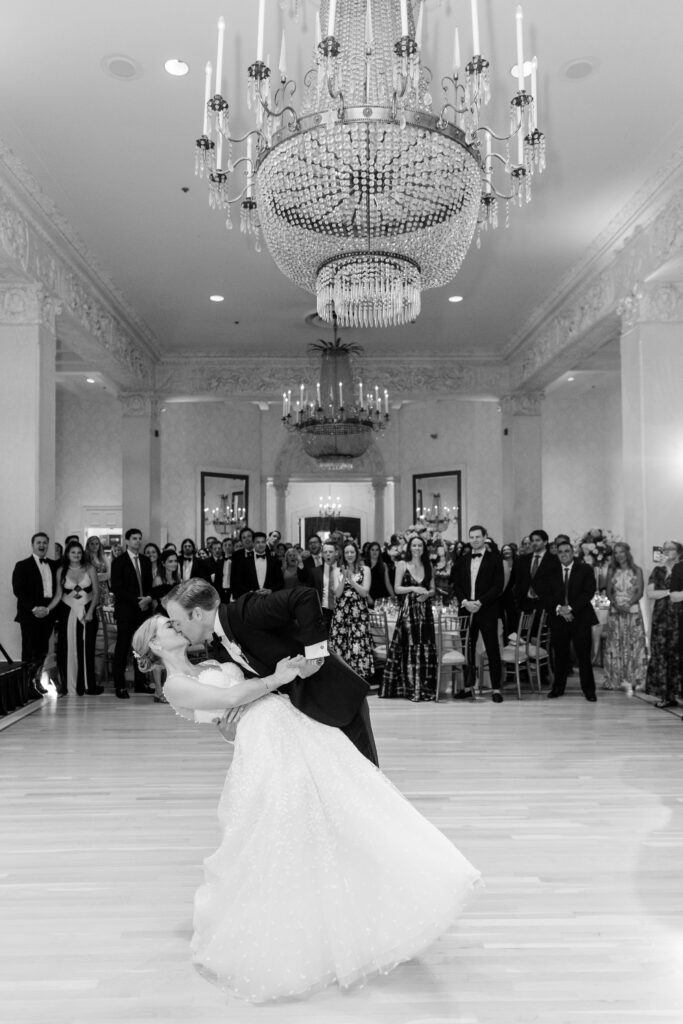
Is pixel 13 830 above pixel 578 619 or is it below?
below

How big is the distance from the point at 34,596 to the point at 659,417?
20.9 ft

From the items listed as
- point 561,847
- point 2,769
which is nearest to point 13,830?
point 2,769

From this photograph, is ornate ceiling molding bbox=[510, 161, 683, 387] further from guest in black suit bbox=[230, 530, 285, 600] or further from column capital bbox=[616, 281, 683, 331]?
guest in black suit bbox=[230, 530, 285, 600]

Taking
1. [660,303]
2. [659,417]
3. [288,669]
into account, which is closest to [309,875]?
[288,669]

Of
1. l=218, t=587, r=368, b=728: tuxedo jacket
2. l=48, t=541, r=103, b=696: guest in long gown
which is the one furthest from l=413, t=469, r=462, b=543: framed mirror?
l=218, t=587, r=368, b=728: tuxedo jacket

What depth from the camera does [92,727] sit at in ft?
22.7

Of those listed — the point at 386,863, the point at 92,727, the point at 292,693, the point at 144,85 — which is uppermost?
the point at 144,85

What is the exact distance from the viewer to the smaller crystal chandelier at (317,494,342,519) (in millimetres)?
17500

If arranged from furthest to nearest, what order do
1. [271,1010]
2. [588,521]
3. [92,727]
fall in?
[588,521]
[92,727]
[271,1010]

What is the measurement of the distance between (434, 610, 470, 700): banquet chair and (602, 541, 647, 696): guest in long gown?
155 centimetres

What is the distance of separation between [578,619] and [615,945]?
5.46 m

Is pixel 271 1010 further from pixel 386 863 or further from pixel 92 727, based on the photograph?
pixel 92 727

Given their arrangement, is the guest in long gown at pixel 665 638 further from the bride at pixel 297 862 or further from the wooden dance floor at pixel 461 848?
the bride at pixel 297 862

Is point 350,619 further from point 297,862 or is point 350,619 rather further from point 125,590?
point 297,862
